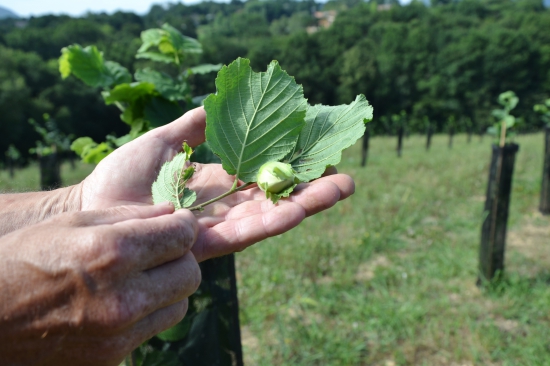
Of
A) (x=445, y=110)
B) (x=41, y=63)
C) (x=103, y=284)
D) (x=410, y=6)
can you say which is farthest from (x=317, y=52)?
(x=103, y=284)

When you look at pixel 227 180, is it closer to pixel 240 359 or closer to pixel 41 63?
pixel 240 359

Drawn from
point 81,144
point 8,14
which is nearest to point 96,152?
point 81,144

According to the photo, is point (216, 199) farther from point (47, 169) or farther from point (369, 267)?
point (47, 169)

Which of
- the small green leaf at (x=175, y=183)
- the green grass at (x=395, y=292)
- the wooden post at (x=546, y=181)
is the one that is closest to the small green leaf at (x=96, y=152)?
the small green leaf at (x=175, y=183)

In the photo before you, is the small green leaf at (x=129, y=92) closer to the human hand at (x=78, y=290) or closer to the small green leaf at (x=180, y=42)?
the small green leaf at (x=180, y=42)

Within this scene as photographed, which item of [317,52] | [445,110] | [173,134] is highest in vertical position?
[173,134]
